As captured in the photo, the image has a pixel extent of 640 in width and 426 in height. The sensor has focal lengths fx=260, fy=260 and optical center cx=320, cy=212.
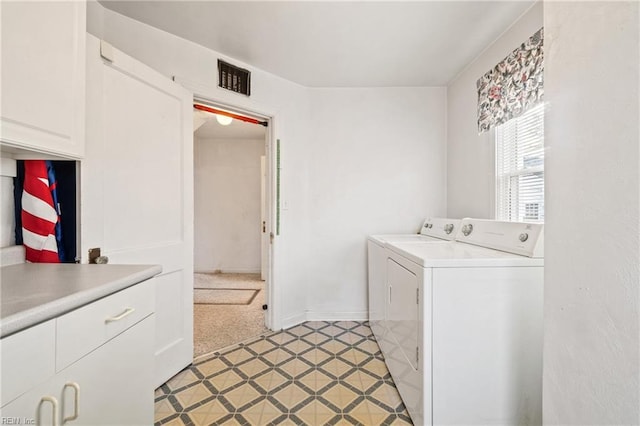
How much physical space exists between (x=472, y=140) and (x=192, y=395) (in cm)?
272

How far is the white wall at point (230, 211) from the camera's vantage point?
15.0 feet

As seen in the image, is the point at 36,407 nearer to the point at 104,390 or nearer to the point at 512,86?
the point at 104,390

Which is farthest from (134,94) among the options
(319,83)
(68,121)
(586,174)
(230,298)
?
(230,298)

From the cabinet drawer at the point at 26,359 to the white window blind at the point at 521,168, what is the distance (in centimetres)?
223

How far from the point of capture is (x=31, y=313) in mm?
600

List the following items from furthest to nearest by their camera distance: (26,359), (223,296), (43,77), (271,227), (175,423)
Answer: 1. (223,296)
2. (271,227)
3. (175,423)
4. (43,77)
5. (26,359)

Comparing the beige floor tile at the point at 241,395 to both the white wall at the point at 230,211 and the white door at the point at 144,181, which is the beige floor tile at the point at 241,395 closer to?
the white door at the point at 144,181

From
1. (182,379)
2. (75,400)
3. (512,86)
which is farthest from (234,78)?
(182,379)

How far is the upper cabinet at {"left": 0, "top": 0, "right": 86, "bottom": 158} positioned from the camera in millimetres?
843

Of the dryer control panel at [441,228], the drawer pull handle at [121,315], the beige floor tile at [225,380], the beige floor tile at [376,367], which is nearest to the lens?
the drawer pull handle at [121,315]

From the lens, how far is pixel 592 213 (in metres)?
0.68

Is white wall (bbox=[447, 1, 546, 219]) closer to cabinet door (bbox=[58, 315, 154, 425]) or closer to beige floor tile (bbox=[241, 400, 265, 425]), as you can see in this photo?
beige floor tile (bbox=[241, 400, 265, 425])

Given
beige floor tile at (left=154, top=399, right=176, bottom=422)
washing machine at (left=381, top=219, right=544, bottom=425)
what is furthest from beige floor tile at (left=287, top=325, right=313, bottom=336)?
washing machine at (left=381, top=219, right=544, bottom=425)

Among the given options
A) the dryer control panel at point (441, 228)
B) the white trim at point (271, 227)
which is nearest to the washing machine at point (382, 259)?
the dryer control panel at point (441, 228)
